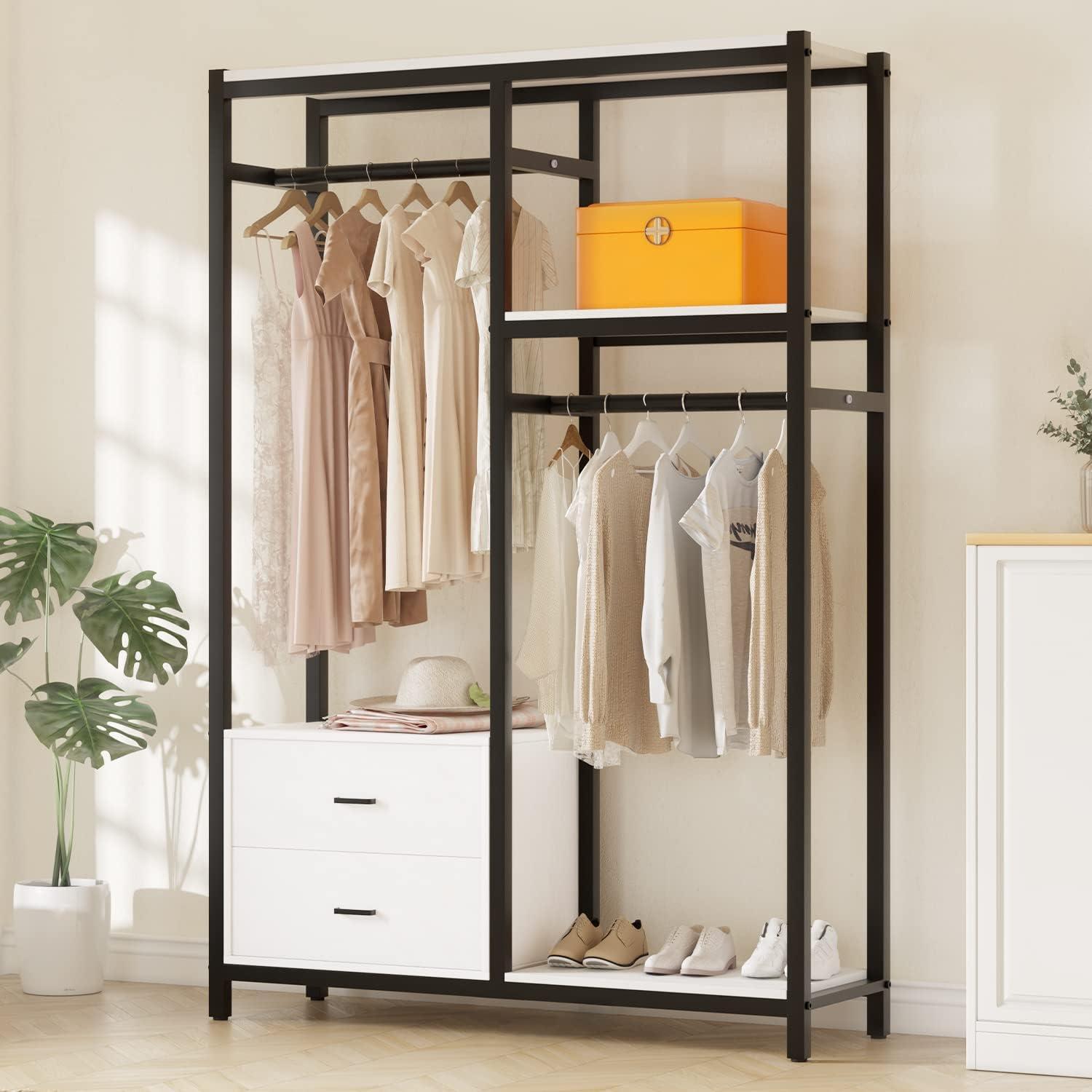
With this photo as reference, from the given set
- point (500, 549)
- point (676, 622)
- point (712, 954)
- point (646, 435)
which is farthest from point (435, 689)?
point (712, 954)

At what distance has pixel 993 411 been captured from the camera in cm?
425

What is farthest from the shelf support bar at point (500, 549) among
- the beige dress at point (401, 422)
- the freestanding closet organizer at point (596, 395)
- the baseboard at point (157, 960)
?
the baseboard at point (157, 960)

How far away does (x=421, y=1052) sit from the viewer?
4.12 metres

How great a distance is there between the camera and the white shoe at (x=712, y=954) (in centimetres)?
408

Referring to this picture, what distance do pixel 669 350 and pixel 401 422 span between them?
0.71m

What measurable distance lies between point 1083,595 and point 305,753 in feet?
5.87

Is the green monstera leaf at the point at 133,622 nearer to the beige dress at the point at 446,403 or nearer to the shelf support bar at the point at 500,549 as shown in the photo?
the beige dress at the point at 446,403

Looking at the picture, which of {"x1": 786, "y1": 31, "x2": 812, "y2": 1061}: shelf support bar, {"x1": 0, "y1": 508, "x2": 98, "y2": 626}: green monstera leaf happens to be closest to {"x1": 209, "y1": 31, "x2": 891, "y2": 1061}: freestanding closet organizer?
{"x1": 786, "y1": 31, "x2": 812, "y2": 1061}: shelf support bar

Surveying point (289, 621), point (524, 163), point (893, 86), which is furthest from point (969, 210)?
point (289, 621)

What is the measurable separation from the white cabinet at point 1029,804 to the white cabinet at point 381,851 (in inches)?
39.8

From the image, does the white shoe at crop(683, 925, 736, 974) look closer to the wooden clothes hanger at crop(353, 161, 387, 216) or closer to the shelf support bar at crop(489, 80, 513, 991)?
the shelf support bar at crop(489, 80, 513, 991)

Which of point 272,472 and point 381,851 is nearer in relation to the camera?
point 381,851

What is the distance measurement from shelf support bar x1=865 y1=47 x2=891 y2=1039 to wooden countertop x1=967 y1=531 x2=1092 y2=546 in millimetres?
365

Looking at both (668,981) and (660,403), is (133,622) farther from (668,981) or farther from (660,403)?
(668,981)
